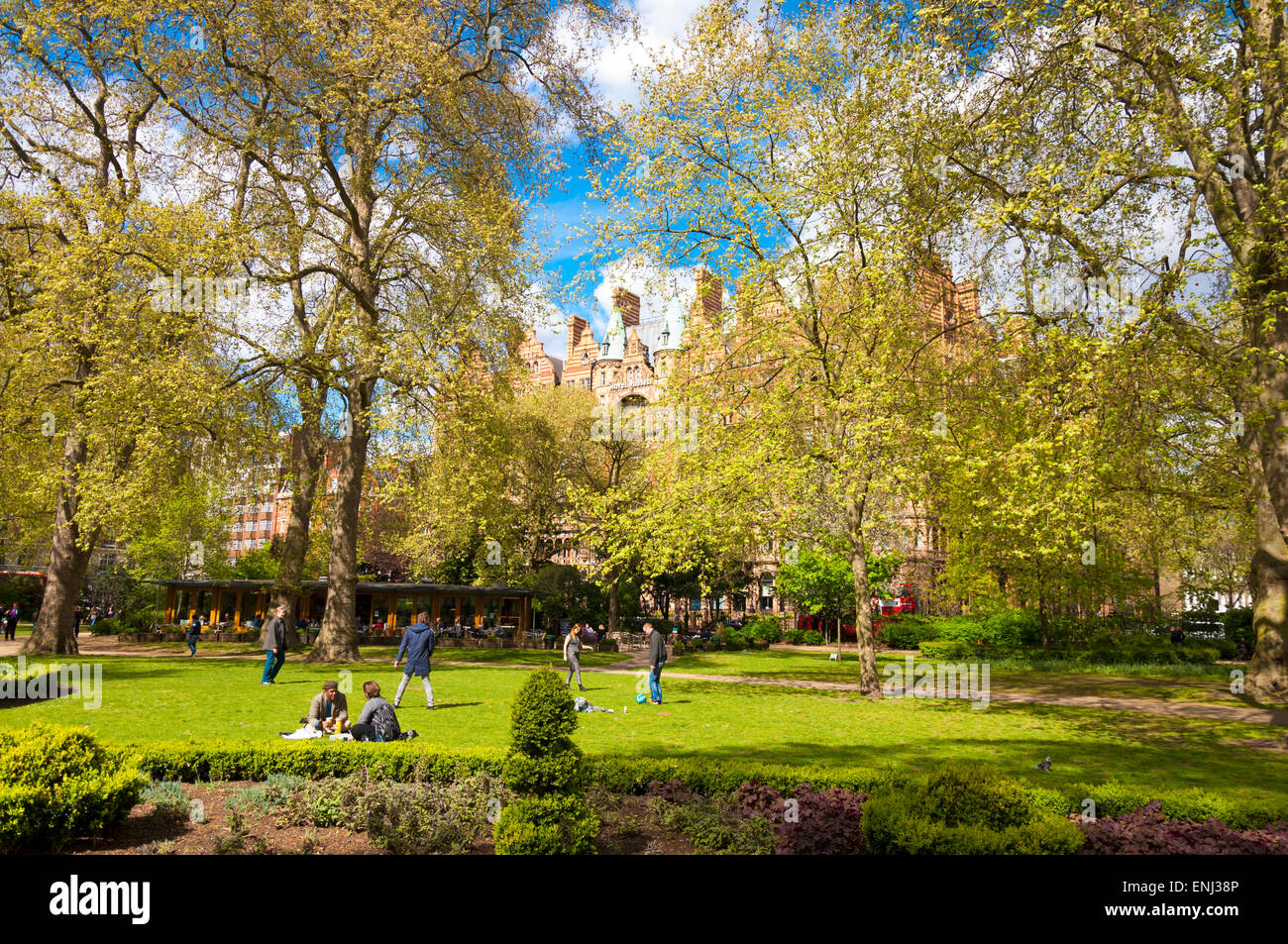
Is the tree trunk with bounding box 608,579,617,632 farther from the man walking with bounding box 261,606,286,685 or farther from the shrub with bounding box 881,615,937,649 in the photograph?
the man walking with bounding box 261,606,286,685

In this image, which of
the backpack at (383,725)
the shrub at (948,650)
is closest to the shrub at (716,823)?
the backpack at (383,725)

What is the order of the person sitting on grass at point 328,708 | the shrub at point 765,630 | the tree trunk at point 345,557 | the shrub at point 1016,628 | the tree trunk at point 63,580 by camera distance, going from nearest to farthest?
the person sitting on grass at point 328,708, the tree trunk at point 63,580, the tree trunk at point 345,557, the shrub at point 1016,628, the shrub at point 765,630

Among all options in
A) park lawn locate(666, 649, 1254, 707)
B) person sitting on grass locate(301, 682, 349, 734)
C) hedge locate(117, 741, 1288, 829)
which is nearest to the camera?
hedge locate(117, 741, 1288, 829)

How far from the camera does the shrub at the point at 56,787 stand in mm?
5844

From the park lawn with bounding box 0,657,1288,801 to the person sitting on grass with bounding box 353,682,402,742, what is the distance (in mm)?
711

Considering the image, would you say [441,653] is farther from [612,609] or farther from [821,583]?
[821,583]

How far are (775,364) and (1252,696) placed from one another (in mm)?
14354

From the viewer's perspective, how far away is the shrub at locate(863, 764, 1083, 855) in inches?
213

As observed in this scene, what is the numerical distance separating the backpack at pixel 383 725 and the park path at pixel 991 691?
1303 centimetres

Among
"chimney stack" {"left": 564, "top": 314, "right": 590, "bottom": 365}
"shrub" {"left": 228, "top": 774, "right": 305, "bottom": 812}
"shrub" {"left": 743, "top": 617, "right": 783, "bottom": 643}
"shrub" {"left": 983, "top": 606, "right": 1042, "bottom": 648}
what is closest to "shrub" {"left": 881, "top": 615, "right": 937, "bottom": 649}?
"shrub" {"left": 983, "top": 606, "right": 1042, "bottom": 648}

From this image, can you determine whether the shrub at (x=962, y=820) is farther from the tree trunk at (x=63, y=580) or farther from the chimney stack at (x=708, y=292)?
the tree trunk at (x=63, y=580)

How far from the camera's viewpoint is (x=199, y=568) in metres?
37.8

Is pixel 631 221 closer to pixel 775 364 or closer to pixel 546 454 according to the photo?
pixel 775 364

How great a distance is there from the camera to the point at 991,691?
20.7 meters
